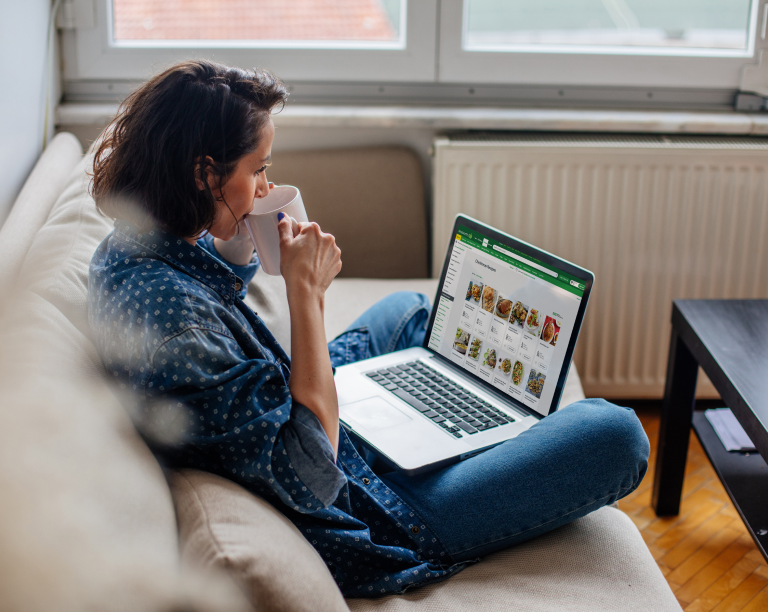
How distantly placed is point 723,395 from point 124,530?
108cm

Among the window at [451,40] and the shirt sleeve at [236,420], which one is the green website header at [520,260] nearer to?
the shirt sleeve at [236,420]

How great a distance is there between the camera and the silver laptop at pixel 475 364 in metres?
1.12

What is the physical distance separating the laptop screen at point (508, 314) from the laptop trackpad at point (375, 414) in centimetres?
18

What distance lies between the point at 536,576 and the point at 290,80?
5.12 feet

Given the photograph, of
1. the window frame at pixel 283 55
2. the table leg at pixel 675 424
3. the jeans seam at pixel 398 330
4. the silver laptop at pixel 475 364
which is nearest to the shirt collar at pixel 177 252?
the silver laptop at pixel 475 364

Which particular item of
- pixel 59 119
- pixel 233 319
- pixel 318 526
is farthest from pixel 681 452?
pixel 59 119

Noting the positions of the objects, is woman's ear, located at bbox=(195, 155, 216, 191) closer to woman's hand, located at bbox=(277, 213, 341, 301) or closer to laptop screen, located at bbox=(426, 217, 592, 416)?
woman's hand, located at bbox=(277, 213, 341, 301)

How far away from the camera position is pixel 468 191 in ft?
6.46

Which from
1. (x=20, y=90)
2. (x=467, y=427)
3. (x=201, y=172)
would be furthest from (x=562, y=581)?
(x=20, y=90)

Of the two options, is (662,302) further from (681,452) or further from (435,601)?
(435,601)

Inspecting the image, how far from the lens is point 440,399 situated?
48.9 inches

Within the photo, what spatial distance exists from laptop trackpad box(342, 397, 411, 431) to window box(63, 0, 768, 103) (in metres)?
1.18

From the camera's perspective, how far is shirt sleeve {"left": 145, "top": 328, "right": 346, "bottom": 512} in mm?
796

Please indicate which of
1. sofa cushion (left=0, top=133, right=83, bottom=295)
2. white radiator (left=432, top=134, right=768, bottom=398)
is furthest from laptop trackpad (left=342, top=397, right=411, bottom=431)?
white radiator (left=432, top=134, right=768, bottom=398)
